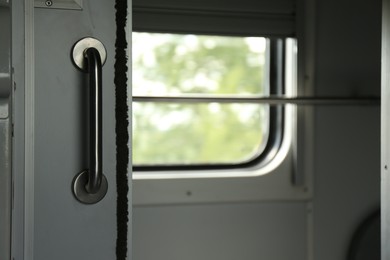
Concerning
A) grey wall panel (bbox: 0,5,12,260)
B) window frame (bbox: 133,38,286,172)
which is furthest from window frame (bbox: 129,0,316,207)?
grey wall panel (bbox: 0,5,12,260)

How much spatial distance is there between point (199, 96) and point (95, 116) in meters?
1.21

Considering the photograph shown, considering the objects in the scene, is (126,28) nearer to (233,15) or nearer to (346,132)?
(233,15)

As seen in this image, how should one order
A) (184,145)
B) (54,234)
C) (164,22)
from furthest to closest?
(184,145)
(164,22)
(54,234)

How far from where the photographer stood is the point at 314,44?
2467 millimetres

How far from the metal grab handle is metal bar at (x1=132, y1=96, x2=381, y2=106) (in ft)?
3.18

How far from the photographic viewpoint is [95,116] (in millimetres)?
1187

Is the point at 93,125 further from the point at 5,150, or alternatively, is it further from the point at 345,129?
the point at 345,129

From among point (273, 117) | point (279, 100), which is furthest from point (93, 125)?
point (273, 117)

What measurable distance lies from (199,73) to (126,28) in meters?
3.36

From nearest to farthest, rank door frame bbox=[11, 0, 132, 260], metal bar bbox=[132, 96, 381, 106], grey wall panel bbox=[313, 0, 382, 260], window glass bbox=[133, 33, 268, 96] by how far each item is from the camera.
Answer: door frame bbox=[11, 0, 132, 260], metal bar bbox=[132, 96, 381, 106], grey wall panel bbox=[313, 0, 382, 260], window glass bbox=[133, 33, 268, 96]

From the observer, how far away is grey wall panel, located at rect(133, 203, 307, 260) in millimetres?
2389

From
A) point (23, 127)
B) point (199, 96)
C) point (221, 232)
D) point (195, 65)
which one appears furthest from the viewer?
point (195, 65)

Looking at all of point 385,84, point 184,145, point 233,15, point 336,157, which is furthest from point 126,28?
point 184,145

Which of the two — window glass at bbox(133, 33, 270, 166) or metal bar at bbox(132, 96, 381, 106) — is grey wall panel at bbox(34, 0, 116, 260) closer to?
metal bar at bbox(132, 96, 381, 106)
